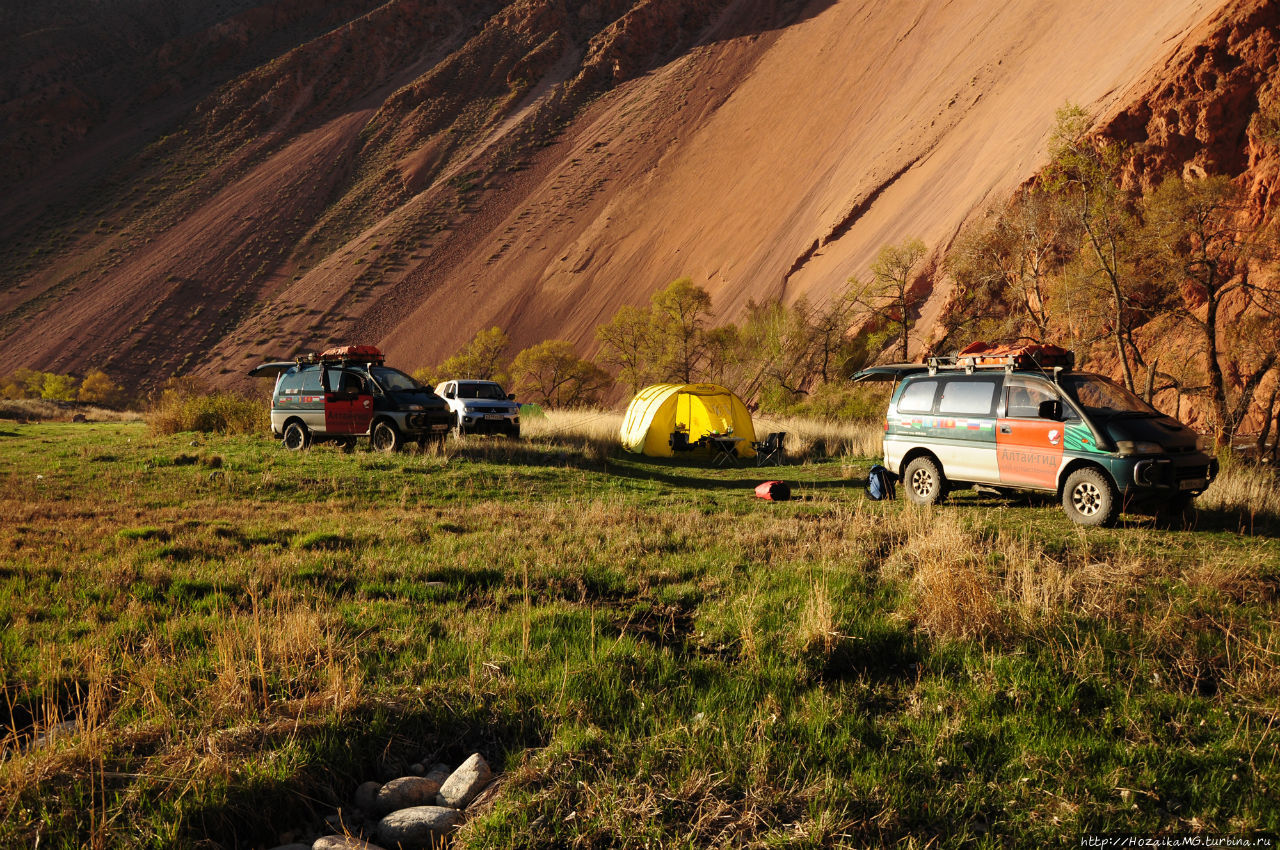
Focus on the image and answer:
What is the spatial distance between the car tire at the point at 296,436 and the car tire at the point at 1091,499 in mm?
15483

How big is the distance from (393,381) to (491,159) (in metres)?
66.7

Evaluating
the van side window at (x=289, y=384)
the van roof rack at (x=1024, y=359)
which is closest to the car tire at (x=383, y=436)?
the van side window at (x=289, y=384)

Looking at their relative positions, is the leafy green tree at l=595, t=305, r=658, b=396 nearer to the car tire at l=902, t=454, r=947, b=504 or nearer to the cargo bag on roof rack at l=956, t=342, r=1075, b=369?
the car tire at l=902, t=454, r=947, b=504

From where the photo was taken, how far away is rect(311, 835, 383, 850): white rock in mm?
2826

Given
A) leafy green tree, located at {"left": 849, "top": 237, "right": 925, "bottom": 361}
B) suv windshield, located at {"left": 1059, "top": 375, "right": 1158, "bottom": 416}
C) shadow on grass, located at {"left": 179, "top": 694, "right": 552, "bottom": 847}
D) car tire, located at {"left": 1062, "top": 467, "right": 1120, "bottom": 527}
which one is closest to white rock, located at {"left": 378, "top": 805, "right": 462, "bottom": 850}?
shadow on grass, located at {"left": 179, "top": 694, "right": 552, "bottom": 847}

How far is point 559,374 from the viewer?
50.2 metres

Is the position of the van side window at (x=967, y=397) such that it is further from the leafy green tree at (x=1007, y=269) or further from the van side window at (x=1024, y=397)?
the leafy green tree at (x=1007, y=269)

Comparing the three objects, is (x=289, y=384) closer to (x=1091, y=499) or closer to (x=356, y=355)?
(x=356, y=355)

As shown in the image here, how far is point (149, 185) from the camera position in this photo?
75688 millimetres

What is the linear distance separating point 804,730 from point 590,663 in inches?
54.7

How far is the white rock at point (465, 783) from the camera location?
3203 millimetres

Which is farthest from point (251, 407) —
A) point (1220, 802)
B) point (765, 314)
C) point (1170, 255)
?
point (765, 314)

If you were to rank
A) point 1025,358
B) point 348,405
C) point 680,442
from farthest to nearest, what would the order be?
1. point 680,442
2. point 348,405
3. point 1025,358

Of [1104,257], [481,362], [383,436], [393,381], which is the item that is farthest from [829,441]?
[481,362]
